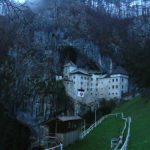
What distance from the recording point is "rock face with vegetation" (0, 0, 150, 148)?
62.0 meters

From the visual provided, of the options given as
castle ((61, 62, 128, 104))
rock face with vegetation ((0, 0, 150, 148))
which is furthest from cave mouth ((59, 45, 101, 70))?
castle ((61, 62, 128, 104))

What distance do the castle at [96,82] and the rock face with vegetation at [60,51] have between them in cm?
283

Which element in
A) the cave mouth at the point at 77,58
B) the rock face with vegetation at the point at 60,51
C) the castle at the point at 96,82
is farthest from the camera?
the cave mouth at the point at 77,58

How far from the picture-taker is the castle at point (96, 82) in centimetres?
9262

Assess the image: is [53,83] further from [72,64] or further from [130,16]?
[130,16]

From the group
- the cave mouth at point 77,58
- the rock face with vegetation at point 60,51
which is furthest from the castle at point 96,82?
the rock face with vegetation at point 60,51

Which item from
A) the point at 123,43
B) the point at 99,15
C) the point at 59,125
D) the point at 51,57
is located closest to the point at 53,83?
the point at 51,57

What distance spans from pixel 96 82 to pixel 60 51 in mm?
13651

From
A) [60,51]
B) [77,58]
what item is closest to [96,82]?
[77,58]

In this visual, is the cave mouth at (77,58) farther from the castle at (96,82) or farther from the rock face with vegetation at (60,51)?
the castle at (96,82)

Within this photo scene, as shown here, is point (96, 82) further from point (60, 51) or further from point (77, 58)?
point (60, 51)

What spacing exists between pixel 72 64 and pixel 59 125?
6727cm

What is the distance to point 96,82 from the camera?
320 ft

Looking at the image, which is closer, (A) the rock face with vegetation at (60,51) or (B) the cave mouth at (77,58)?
(A) the rock face with vegetation at (60,51)
